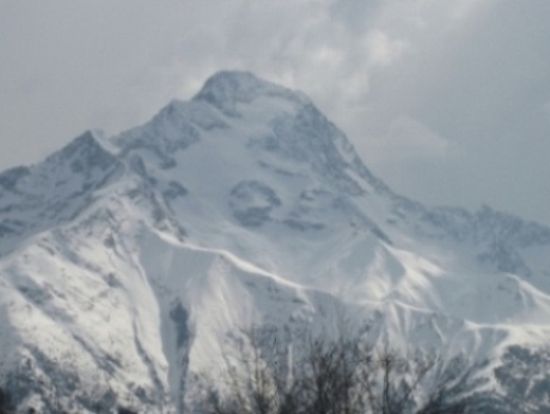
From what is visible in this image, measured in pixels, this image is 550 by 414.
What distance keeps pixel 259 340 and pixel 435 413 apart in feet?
32.3

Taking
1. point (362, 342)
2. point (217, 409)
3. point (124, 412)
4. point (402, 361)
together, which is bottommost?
point (217, 409)

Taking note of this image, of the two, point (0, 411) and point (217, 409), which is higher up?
point (0, 411)

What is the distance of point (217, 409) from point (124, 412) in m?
44.6

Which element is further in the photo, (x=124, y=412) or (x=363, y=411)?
(x=124, y=412)

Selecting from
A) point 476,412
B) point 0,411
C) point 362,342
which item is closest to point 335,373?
point 362,342

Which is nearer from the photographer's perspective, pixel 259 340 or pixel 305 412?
pixel 305 412

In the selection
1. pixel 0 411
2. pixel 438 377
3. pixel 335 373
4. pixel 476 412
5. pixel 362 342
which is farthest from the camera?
pixel 0 411

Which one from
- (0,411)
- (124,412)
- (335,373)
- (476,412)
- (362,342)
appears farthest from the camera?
(124,412)

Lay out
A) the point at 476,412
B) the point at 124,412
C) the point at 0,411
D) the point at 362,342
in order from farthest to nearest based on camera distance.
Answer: the point at 124,412 → the point at 0,411 → the point at 476,412 → the point at 362,342

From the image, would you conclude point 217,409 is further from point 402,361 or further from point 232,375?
point 402,361

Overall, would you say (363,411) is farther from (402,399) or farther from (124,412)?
(124,412)

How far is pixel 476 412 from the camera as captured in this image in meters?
61.2

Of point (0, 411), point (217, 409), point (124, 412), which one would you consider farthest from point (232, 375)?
point (124, 412)

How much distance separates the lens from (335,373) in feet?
143
